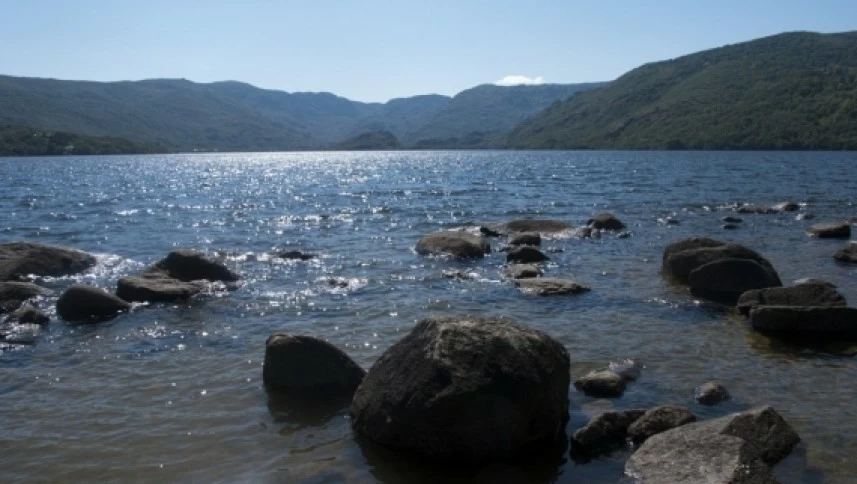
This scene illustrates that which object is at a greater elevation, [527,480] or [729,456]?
[729,456]

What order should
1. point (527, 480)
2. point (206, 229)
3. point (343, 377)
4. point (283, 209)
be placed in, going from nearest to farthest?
point (527, 480)
point (343, 377)
point (206, 229)
point (283, 209)

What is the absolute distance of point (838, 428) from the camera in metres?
10.8

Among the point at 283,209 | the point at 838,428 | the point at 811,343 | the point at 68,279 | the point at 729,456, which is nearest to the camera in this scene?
the point at 729,456

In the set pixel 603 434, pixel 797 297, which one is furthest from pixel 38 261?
pixel 797 297

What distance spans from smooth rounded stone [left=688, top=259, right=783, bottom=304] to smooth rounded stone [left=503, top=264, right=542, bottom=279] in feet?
17.7

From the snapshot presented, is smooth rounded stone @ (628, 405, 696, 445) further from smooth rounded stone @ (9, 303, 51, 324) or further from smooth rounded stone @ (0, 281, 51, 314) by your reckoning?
smooth rounded stone @ (0, 281, 51, 314)

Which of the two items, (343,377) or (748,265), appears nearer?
(343,377)

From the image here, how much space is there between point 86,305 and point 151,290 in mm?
2184

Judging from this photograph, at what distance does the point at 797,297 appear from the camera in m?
17.0

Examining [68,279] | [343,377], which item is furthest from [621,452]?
[68,279]

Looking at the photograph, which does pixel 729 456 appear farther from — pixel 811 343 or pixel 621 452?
pixel 811 343

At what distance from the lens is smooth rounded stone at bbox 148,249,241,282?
23.6 metres

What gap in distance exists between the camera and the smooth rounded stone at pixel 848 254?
25.6 meters

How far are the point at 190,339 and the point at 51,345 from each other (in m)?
3.21
